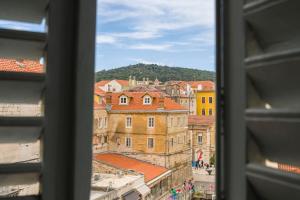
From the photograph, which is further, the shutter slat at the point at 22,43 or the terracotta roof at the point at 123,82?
the terracotta roof at the point at 123,82

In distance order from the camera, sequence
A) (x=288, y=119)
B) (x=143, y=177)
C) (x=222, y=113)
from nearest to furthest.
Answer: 1. (x=288, y=119)
2. (x=222, y=113)
3. (x=143, y=177)

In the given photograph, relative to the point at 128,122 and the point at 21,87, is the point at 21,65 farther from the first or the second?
the point at 128,122

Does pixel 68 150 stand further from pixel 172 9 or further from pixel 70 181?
pixel 172 9

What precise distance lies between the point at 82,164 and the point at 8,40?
25cm

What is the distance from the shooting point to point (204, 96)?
85 centimetres

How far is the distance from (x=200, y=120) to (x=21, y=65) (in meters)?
0.45

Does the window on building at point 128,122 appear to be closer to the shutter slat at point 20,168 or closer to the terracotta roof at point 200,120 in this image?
the terracotta roof at point 200,120

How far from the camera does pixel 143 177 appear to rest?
851 millimetres

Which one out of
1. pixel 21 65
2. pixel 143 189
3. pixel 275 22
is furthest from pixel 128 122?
pixel 275 22

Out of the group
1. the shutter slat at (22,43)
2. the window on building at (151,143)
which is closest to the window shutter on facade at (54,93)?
the shutter slat at (22,43)

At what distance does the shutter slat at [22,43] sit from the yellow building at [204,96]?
1.29ft

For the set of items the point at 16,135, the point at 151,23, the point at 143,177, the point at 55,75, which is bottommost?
the point at 143,177

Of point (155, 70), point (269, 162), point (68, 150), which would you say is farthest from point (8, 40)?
point (269, 162)

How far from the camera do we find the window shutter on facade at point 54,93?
0.59 meters
